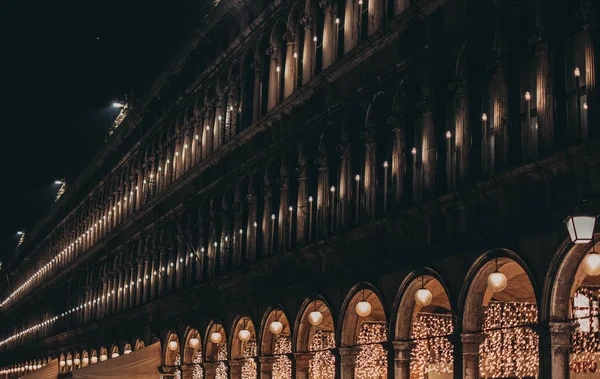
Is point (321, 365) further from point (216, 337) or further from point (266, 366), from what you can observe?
point (216, 337)

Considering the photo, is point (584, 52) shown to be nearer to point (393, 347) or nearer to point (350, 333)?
point (393, 347)

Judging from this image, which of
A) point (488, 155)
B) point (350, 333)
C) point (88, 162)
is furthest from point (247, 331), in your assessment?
point (88, 162)

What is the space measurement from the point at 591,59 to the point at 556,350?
17.1ft

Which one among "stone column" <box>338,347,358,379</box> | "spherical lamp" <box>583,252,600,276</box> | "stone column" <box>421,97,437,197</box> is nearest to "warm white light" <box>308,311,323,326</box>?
"stone column" <box>338,347,358,379</box>

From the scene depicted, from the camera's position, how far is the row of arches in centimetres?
2002

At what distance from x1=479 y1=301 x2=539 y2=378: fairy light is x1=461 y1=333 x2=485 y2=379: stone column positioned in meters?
1.21

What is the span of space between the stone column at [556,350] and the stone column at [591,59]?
3.54m

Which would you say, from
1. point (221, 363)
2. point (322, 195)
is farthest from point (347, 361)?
point (221, 363)

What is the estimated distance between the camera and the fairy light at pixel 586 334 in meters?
20.9

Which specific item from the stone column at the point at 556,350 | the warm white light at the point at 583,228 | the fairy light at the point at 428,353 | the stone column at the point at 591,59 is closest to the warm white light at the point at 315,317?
the fairy light at the point at 428,353

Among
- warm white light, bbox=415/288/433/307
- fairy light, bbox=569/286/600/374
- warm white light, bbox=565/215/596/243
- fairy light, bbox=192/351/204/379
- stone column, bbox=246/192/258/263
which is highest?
stone column, bbox=246/192/258/263

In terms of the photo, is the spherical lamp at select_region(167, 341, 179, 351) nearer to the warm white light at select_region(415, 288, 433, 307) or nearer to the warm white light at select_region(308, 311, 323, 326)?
the warm white light at select_region(308, 311, 323, 326)

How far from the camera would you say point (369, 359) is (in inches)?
1162

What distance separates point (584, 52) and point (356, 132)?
9.65 m
